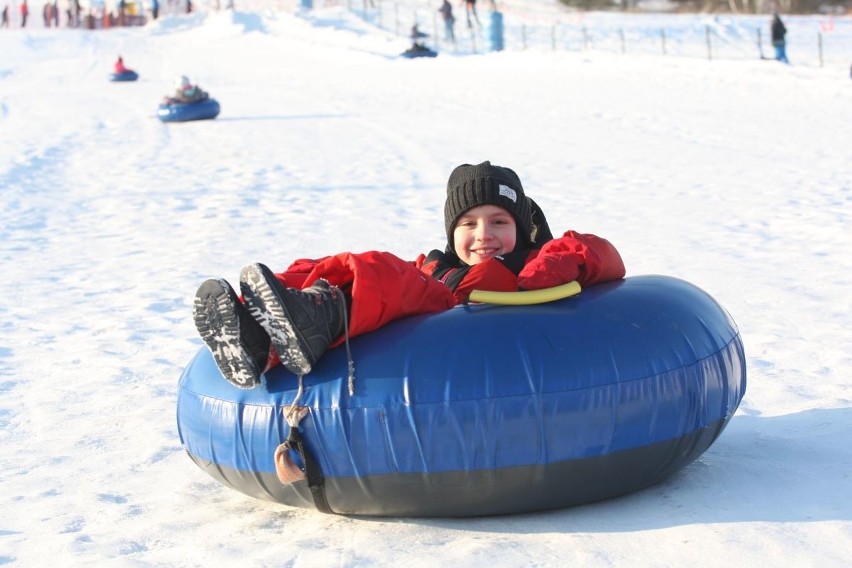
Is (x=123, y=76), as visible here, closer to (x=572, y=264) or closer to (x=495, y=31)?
(x=495, y=31)

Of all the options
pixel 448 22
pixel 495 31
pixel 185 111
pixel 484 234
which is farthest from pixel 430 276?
pixel 448 22

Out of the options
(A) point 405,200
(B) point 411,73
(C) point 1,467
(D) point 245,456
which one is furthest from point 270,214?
(B) point 411,73

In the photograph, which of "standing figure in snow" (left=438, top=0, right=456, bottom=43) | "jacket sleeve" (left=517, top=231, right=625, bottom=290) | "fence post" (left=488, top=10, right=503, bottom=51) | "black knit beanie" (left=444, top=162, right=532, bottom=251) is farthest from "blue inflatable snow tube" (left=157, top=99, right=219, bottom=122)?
"standing figure in snow" (left=438, top=0, right=456, bottom=43)

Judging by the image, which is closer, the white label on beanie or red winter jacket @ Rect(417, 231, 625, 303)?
red winter jacket @ Rect(417, 231, 625, 303)

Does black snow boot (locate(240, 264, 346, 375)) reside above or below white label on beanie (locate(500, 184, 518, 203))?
below

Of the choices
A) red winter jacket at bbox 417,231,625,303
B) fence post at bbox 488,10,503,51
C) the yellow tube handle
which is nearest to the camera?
the yellow tube handle

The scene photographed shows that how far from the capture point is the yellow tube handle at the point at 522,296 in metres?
3.58

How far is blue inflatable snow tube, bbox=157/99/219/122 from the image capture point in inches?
736

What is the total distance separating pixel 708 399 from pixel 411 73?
78.5 feet

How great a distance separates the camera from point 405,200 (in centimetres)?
1084

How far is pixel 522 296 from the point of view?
3598mm

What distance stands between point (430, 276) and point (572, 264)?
0.46 m

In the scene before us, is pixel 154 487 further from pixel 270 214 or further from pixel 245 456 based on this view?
pixel 270 214

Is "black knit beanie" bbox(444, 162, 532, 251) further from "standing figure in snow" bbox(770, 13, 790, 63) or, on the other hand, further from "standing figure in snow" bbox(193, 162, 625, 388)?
"standing figure in snow" bbox(770, 13, 790, 63)
